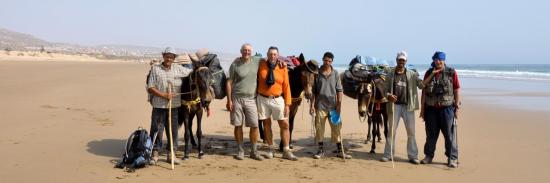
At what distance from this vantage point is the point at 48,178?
20.4 ft

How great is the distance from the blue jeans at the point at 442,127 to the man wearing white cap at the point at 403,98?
0.23m

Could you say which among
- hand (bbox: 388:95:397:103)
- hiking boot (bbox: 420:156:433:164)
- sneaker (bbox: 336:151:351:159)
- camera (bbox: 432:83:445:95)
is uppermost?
camera (bbox: 432:83:445:95)

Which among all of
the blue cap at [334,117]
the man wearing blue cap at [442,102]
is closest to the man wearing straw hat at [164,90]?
the blue cap at [334,117]

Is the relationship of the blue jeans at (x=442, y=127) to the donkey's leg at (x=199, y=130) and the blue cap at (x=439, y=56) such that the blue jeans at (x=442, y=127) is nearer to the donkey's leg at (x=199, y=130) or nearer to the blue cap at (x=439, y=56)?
the blue cap at (x=439, y=56)

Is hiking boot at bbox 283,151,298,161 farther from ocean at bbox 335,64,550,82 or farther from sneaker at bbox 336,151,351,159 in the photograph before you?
ocean at bbox 335,64,550,82

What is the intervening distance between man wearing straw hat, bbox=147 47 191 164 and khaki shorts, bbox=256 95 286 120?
129 cm

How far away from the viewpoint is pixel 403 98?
758 centimetres

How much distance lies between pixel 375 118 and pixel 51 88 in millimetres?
13598

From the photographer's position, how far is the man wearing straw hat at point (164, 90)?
279 inches

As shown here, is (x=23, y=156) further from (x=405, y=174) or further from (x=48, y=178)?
(x=405, y=174)

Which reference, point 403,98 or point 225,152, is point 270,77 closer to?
point 225,152

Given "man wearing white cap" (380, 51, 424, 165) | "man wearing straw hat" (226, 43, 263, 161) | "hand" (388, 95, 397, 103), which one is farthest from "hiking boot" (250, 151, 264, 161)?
"hand" (388, 95, 397, 103)

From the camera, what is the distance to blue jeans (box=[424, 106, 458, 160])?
736 cm

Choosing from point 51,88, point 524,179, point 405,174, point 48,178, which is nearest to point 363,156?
point 405,174
